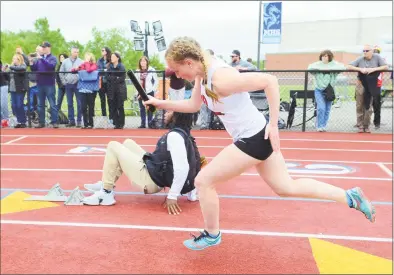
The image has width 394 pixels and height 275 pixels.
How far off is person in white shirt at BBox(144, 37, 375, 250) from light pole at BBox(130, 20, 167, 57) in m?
10.6

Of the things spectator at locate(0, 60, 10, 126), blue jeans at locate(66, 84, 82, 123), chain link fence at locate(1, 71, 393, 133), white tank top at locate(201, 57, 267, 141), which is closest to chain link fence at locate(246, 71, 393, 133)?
chain link fence at locate(1, 71, 393, 133)

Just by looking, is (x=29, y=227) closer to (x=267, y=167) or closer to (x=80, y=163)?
(x=267, y=167)

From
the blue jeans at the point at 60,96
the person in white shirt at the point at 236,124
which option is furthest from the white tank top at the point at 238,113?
the blue jeans at the point at 60,96

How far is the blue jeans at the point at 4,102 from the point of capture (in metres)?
12.0

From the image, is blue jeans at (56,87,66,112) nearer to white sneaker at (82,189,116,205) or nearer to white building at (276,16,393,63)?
white sneaker at (82,189,116,205)

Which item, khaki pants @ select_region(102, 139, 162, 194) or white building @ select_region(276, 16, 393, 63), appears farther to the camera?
white building @ select_region(276, 16, 393, 63)

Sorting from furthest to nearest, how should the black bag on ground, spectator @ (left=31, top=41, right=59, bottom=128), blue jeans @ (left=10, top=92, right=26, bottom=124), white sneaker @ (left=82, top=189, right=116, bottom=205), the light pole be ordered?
the light pole, blue jeans @ (left=10, top=92, right=26, bottom=124), spectator @ (left=31, top=41, right=59, bottom=128), the black bag on ground, white sneaker @ (left=82, top=189, right=116, bottom=205)

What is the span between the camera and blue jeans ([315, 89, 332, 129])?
10.7 m

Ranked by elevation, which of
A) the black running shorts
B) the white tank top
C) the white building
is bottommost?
the black running shorts

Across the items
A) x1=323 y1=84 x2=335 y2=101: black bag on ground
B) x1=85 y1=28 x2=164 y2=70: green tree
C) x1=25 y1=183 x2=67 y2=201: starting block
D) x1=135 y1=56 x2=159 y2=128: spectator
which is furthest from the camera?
x1=85 y1=28 x2=164 y2=70: green tree

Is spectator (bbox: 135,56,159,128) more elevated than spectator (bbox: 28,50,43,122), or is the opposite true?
spectator (bbox: 135,56,159,128)

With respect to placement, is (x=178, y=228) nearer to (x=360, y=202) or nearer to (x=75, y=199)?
(x=75, y=199)

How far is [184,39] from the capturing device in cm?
310

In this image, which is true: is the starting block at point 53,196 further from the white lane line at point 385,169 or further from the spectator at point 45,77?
the spectator at point 45,77
